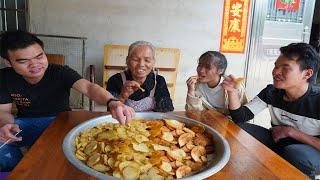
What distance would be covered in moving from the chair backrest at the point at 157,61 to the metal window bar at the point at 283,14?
1.43m

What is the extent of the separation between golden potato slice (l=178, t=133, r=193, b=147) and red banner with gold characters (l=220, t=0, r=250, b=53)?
9.07 ft

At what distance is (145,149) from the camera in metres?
1.05

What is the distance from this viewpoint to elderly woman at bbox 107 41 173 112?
1.94 metres

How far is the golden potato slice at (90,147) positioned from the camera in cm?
102

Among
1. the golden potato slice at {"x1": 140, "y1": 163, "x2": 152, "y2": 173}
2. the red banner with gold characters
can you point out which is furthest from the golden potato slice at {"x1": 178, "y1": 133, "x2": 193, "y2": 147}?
the red banner with gold characters

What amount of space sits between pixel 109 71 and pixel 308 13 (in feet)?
9.22

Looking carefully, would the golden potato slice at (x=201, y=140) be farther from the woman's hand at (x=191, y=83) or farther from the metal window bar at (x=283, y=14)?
the metal window bar at (x=283, y=14)

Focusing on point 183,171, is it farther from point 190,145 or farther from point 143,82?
point 143,82

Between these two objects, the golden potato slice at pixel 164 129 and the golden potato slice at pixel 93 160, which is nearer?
the golden potato slice at pixel 93 160

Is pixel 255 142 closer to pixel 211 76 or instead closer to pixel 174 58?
pixel 211 76

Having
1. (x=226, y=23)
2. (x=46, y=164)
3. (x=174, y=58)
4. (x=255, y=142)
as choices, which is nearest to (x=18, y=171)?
(x=46, y=164)

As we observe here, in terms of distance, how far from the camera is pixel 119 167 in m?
0.90

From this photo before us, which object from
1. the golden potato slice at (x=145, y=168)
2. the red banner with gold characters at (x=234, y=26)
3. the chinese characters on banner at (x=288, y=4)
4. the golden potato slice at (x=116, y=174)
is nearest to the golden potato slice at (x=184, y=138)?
the golden potato slice at (x=145, y=168)

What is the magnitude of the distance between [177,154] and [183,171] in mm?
114
